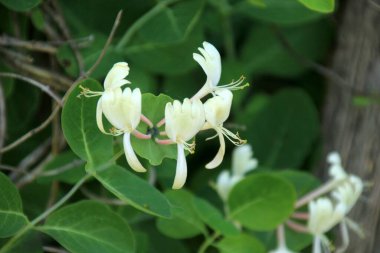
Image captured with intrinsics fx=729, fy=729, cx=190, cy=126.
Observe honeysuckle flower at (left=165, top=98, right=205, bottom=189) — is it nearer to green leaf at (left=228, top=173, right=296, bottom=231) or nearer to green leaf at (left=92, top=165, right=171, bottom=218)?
green leaf at (left=92, top=165, right=171, bottom=218)

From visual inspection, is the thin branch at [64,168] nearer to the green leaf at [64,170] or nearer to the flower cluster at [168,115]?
the green leaf at [64,170]

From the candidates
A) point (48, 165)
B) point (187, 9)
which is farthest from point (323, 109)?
point (48, 165)

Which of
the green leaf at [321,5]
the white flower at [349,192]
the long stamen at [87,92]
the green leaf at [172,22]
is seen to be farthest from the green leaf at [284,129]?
the long stamen at [87,92]

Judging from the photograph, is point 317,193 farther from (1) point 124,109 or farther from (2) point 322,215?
(1) point 124,109

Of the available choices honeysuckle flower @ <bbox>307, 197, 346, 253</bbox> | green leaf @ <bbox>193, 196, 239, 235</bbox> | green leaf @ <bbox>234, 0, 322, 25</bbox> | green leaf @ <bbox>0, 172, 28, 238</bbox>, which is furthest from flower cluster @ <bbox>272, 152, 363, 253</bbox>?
green leaf @ <bbox>0, 172, 28, 238</bbox>

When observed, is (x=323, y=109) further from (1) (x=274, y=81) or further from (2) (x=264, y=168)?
(2) (x=264, y=168)

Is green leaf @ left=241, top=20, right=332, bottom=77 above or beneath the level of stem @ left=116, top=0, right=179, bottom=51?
beneath
